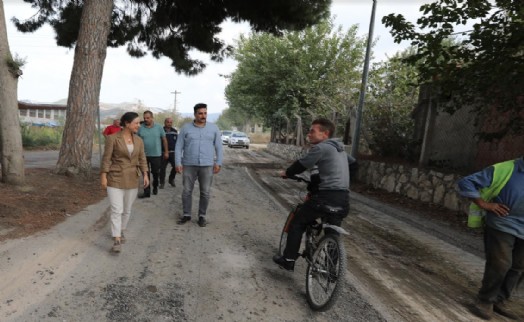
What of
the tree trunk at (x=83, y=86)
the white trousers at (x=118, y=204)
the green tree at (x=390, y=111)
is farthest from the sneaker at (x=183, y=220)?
the green tree at (x=390, y=111)

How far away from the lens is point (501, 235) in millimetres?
3354

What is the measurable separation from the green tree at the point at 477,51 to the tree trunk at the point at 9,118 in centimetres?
702

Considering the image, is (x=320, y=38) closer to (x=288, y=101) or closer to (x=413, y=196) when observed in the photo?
(x=288, y=101)

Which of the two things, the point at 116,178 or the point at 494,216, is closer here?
the point at 494,216

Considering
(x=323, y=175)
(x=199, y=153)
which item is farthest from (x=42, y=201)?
(x=323, y=175)

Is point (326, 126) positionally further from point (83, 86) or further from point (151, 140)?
point (83, 86)

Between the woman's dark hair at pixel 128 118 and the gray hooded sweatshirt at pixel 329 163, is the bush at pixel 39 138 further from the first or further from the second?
the gray hooded sweatshirt at pixel 329 163

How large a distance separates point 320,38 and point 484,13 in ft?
55.4

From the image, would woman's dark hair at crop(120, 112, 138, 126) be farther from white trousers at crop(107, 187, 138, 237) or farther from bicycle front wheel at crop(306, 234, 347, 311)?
bicycle front wheel at crop(306, 234, 347, 311)

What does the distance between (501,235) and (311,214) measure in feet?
5.69

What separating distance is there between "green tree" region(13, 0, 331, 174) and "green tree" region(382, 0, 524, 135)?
478 centimetres

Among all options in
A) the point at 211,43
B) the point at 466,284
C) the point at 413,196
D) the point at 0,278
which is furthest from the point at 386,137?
the point at 0,278

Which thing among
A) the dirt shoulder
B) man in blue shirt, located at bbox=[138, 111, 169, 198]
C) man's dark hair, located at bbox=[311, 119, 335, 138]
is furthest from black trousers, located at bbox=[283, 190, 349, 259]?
man in blue shirt, located at bbox=[138, 111, 169, 198]

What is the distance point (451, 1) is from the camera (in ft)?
21.7
